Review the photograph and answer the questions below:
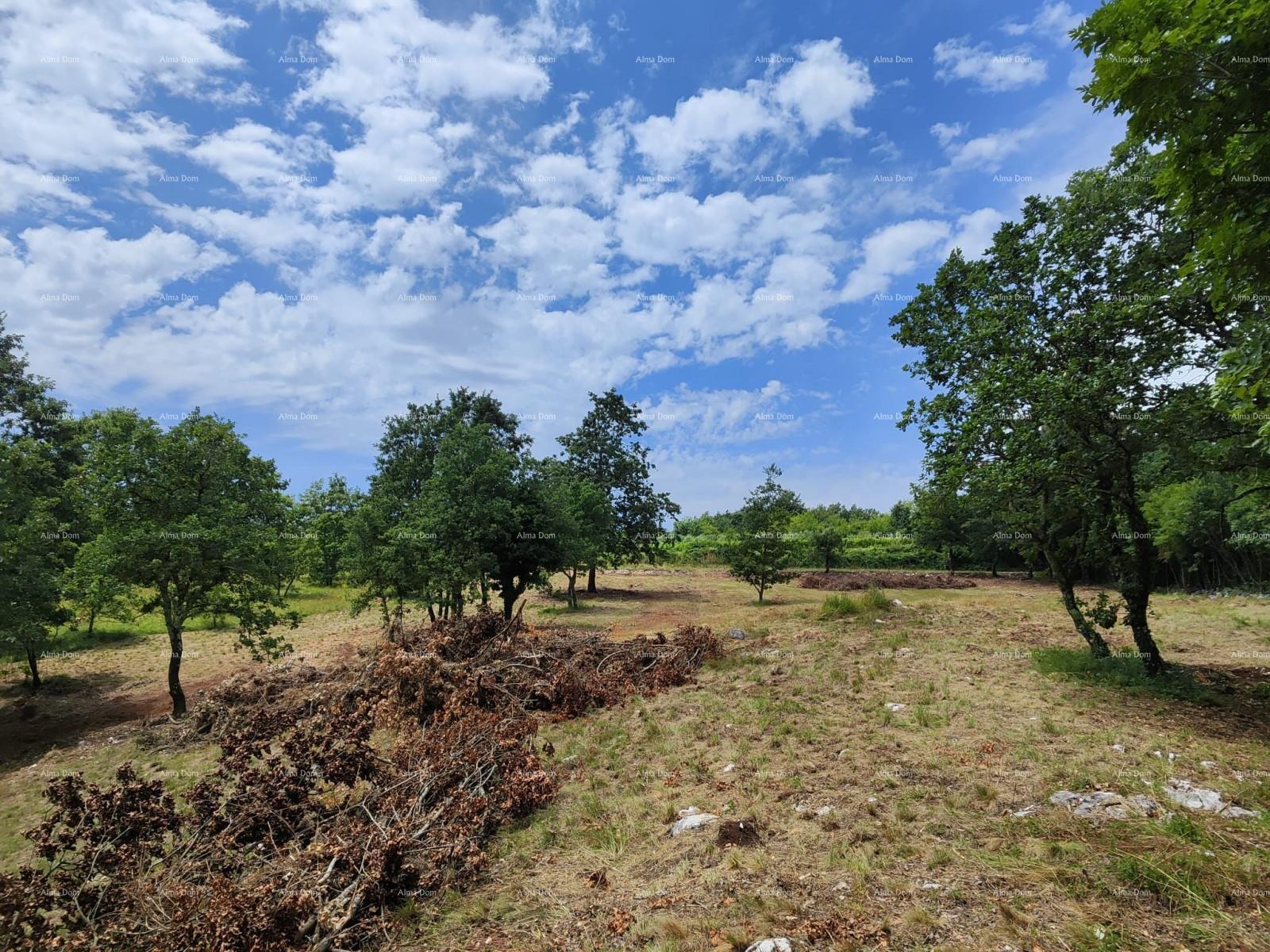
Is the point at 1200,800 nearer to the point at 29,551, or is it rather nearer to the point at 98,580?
the point at 98,580

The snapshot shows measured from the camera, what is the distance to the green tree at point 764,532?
2736 centimetres

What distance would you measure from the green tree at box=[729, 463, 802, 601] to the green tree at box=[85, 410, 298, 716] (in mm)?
19686

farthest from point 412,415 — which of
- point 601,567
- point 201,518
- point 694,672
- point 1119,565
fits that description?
point 1119,565

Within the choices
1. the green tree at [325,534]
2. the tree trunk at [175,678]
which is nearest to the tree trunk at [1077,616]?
the tree trunk at [175,678]

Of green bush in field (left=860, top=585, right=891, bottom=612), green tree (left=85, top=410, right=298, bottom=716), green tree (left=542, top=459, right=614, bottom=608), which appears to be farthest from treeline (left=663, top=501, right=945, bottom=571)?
green tree (left=85, top=410, right=298, bottom=716)

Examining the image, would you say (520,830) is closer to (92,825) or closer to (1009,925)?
(92,825)

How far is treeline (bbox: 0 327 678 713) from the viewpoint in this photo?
12.4 meters

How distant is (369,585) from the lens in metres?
18.8

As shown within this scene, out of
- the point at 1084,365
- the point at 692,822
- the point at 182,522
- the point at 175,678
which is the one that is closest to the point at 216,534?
the point at 182,522

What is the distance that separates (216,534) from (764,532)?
21.7 metres

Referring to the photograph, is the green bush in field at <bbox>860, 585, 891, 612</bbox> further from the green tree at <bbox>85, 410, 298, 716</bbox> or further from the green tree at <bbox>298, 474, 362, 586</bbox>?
the green tree at <bbox>298, 474, 362, 586</bbox>

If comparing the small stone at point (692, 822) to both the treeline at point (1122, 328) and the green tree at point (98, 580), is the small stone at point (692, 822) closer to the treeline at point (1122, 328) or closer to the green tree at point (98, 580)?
the treeline at point (1122, 328)

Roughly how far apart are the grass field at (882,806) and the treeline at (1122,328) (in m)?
3.05

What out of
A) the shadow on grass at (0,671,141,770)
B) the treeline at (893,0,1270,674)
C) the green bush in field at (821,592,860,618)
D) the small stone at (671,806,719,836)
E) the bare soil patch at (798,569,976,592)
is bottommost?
the shadow on grass at (0,671,141,770)
